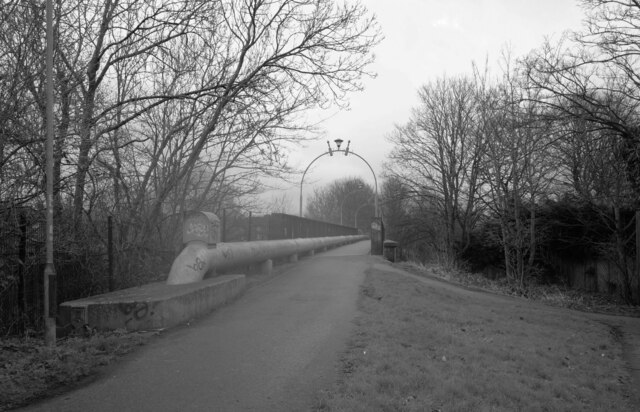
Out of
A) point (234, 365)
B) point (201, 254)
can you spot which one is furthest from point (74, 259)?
point (234, 365)

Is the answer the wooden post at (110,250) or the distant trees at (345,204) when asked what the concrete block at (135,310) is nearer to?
the wooden post at (110,250)

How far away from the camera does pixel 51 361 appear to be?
558 centimetres

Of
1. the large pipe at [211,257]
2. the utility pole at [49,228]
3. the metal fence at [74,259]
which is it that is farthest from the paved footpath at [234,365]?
the metal fence at [74,259]

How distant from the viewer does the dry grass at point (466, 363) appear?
197 inches

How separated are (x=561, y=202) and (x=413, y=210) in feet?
41.5

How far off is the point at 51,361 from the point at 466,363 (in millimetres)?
4734

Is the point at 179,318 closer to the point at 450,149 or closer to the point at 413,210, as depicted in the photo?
the point at 450,149

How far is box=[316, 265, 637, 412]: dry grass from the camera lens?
5.00 metres

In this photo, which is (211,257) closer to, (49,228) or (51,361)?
(49,228)

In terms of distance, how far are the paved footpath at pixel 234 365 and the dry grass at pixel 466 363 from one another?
1.23ft

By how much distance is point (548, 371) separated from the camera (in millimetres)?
6855

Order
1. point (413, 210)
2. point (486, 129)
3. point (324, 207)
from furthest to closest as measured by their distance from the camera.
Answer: point (324, 207) → point (413, 210) → point (486, 129)

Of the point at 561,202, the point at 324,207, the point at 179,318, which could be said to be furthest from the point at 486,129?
the point at 324,207

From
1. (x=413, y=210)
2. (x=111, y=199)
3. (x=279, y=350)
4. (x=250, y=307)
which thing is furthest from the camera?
(x=413, y=210)
